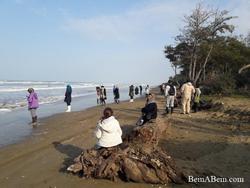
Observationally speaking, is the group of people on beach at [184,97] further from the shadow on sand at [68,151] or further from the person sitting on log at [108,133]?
the person sitting on log at [108,133]

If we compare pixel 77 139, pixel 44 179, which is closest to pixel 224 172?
pixel 44 179

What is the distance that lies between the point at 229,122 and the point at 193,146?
5379 millimetres

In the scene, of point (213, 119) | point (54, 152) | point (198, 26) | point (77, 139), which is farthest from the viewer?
point (198, 26)

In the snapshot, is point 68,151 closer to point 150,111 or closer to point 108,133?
point 108,133

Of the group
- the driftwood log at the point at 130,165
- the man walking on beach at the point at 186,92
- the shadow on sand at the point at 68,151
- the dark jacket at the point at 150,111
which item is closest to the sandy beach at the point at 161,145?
the shadow on sand at the point at 68,151

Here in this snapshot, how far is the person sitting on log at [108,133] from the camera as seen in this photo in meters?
8.09

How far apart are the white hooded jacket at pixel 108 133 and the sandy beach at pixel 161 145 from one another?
0.92 meters

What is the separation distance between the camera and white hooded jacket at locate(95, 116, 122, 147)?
26.6ft

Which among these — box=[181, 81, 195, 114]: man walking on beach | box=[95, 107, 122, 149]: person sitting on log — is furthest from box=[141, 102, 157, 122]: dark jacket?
box=[181, 81, 195, 114]: man walking on beach

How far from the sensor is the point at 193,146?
35.8 ft

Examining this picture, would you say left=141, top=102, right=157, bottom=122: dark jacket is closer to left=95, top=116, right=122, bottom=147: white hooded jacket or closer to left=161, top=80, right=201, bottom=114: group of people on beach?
left=95, top=116, right=122, bottom=147: white hooded jacket

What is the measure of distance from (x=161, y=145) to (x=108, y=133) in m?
3.39

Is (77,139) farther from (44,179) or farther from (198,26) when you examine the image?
(198,26)

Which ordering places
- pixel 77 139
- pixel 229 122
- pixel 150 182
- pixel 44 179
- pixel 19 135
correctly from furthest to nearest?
pixel 229 122 < pixel 19 135 < pixel 77 139 < pixel 44 179 < pixel 150 182
